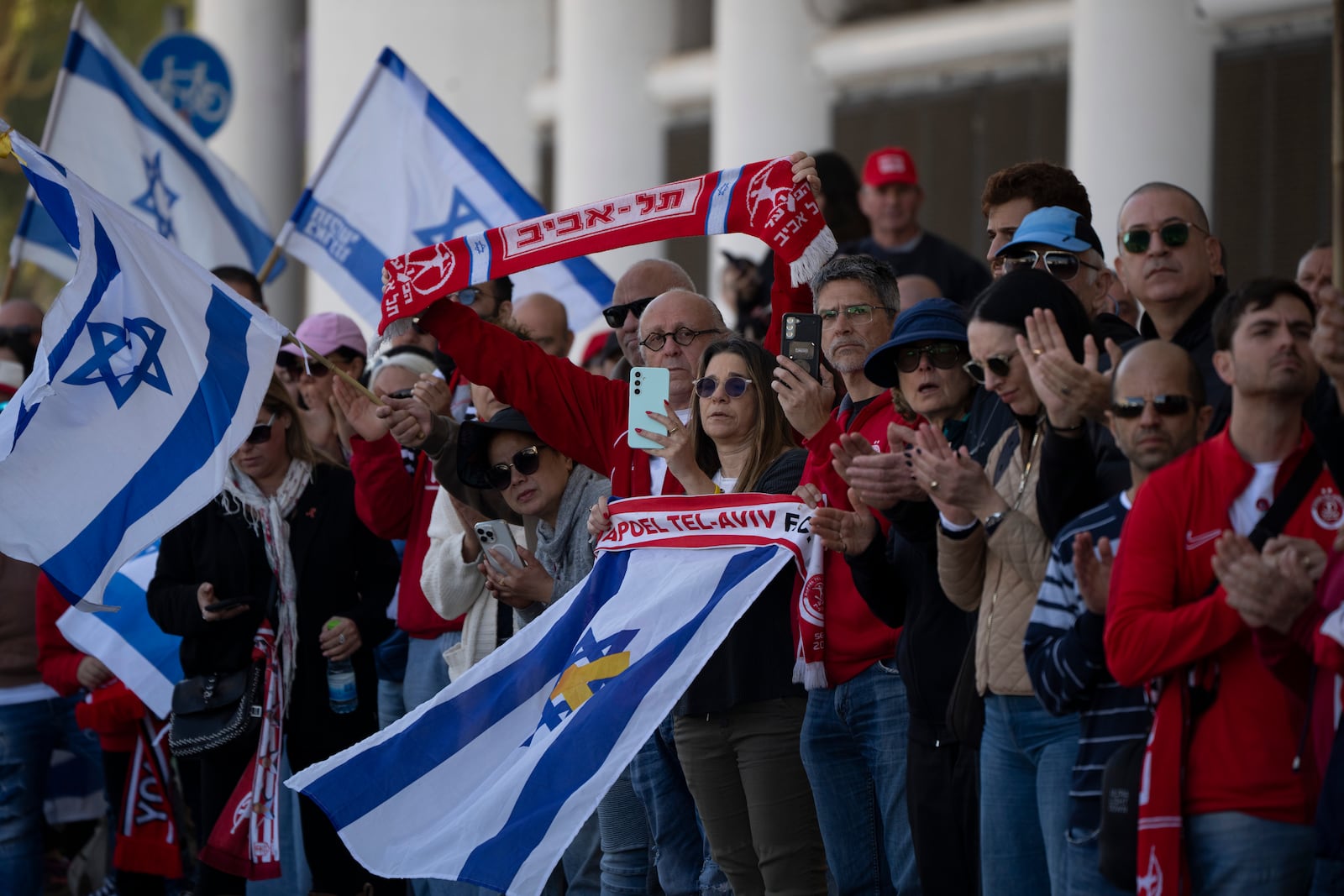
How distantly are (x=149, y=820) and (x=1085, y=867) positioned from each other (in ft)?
15.4

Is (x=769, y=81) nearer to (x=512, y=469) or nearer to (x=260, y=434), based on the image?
(x=260, y=434)

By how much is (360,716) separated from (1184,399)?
12.8 feet

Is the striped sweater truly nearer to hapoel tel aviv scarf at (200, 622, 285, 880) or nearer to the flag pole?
the flag pole

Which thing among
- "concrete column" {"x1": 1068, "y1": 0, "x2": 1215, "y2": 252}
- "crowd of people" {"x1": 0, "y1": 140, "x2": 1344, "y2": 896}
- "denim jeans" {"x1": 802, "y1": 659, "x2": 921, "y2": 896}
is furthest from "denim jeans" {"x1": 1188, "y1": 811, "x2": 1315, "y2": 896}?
"concrete column" {"x1": 1068, "y1": 0, "x2": 1215, "y2": 252}

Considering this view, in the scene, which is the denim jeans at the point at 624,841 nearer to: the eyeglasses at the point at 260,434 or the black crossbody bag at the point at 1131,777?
the eyeglasses at the point at 260,434

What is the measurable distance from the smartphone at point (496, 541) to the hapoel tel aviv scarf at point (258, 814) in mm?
1193

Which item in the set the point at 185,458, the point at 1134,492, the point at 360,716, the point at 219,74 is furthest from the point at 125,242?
the point at 219,74

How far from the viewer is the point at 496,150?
15.9 m

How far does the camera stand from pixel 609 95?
14.7 meters

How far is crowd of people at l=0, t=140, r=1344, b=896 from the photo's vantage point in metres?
3.78

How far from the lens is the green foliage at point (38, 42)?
84.6ft

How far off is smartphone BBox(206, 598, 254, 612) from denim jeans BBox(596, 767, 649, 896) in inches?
62.4

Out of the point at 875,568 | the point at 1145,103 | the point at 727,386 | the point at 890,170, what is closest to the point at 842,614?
the point at 875,568

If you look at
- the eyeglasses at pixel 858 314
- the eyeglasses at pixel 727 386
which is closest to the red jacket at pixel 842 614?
the eyeglasses at pixel 727 386
